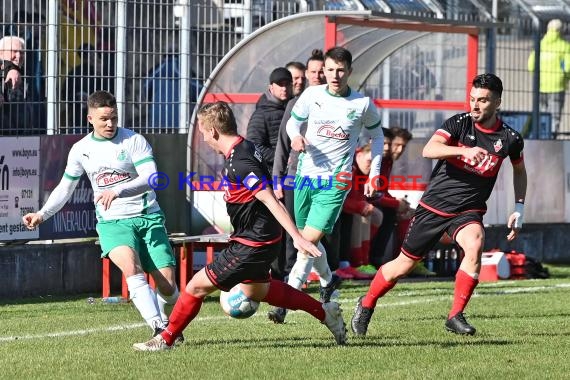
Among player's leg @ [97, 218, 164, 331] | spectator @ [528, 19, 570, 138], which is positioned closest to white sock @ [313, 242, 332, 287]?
player's leg @ [97, 218, 164, 331]

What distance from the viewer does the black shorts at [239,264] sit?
877cm

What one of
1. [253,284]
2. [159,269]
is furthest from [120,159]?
[253,284]

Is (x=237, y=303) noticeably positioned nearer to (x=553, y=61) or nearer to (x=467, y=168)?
(x=467, y=168)

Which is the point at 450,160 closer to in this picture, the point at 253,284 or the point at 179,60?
the point at 253,284

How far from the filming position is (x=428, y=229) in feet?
33.0

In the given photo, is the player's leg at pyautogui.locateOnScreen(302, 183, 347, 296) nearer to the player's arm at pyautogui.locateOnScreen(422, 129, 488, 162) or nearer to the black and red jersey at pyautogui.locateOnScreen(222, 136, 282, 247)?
the player's arm at pyautogui.locateOnScreen(422, 129, 488, 162)

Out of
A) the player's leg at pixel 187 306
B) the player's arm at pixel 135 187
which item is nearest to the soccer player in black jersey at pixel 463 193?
the player's leg at pixel 187 306

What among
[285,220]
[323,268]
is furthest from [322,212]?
[285,220]

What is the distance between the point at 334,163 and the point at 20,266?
3.95m

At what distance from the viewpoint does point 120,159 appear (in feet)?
32.8

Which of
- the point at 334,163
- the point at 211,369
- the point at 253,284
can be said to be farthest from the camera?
the point at 334,163

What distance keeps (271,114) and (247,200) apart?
440 centimetres

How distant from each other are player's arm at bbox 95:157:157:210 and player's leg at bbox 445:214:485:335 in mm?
2259

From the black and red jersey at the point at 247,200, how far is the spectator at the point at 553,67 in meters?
10.4
